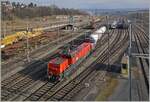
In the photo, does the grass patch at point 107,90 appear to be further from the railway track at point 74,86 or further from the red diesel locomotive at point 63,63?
the red diesel locomotive at point 63,63

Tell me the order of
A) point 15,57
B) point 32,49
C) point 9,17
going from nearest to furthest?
1. point 15,57
2. point 32,49
3. point 9,17

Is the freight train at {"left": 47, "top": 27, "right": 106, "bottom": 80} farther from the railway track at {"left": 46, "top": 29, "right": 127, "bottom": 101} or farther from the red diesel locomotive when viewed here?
the railway track at {"left": 46, "top": 29, "right": 127, "bottom": 101}

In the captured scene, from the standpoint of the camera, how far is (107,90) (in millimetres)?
25688

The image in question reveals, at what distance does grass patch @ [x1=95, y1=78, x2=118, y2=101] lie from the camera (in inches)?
936

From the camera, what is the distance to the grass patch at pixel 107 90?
23.8 meters

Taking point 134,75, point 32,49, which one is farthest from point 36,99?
point 32,49

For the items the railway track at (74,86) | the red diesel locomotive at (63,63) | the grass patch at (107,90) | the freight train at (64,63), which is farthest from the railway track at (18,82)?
the grass patch at (107,90)

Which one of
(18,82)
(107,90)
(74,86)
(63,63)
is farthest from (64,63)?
(107,90)

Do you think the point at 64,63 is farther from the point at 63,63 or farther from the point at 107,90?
the point at 107,90

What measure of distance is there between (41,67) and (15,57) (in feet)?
25.9

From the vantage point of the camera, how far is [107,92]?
25078 millimetres

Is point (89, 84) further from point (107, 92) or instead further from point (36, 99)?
point (36, 99)

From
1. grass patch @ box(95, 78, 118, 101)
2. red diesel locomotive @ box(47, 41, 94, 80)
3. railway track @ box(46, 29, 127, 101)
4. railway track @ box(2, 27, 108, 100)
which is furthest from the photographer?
red diesel locomotive @ box(47, 41, 94, 80)

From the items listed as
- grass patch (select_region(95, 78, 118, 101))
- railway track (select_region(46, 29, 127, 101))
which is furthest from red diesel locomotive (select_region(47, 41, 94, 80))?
grass patch (select_region(95, 78, 118, 101))
